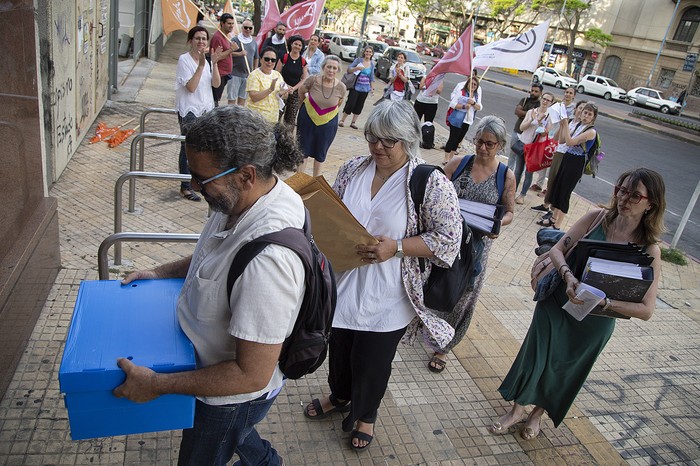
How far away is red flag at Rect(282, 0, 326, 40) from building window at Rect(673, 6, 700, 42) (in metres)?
44.5

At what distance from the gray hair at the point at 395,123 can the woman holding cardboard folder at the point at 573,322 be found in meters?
1.23

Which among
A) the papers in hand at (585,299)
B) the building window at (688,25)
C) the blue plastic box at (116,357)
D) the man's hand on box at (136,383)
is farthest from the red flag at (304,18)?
the building window at (688,25)

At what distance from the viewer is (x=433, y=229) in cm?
269

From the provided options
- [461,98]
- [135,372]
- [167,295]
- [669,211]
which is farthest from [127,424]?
[669,211]

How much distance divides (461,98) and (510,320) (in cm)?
507

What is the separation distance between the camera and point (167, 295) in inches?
77.5

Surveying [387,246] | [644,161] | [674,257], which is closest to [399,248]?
[387,246]

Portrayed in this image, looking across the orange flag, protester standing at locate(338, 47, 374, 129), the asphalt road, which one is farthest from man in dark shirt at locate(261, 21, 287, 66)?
the asphalt road

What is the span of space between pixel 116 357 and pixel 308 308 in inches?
23.1

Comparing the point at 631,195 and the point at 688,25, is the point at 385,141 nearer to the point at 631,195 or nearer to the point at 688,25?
the point at 631,195

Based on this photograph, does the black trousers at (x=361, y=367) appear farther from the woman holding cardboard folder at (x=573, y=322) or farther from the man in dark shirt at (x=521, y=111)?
the man in dark shirt at (x=521, y=111)

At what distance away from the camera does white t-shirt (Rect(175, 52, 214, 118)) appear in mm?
5730

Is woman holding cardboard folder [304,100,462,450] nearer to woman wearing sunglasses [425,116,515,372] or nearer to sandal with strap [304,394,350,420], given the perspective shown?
sandal with strap [304,394,350,420]

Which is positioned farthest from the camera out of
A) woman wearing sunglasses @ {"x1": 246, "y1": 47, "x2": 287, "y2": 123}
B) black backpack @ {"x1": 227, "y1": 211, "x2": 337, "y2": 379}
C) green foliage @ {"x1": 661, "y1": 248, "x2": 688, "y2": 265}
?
green foliage @ {"x1": 661, "y1": 248, "x2": 688, "y2": 265}
